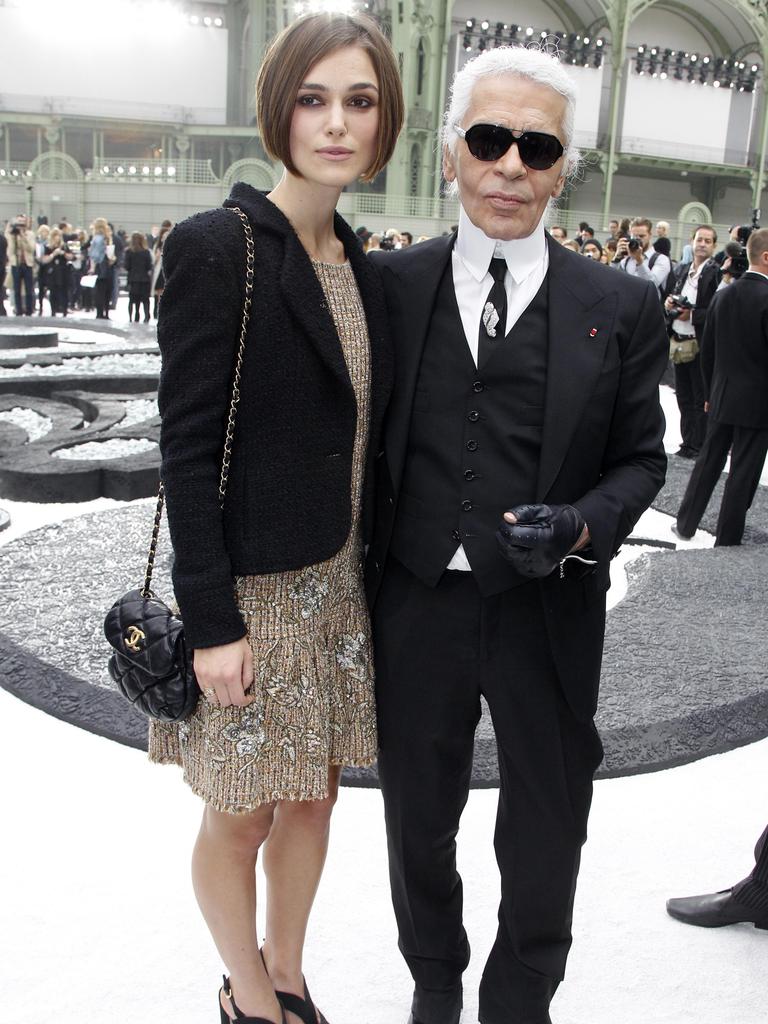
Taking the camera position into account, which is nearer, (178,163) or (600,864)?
(600,864)

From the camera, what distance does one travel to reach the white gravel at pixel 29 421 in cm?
753

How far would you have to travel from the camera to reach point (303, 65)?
155 cm

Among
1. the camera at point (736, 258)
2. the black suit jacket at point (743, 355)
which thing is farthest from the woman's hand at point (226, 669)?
the camera at point (736, 258)

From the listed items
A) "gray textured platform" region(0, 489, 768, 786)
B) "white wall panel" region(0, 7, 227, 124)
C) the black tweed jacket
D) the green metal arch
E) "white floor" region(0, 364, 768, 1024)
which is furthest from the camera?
"white wall panel" region(0, 7, 227, 124)

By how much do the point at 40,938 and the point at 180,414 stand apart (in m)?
1.35

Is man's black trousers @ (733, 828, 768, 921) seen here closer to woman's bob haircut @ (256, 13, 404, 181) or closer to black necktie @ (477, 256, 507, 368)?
black necktie @ (477, 256, 507, 368)

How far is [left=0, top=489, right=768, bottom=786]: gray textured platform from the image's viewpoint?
3.16 meters

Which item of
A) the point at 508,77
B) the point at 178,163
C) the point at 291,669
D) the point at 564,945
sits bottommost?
the point at 564,945

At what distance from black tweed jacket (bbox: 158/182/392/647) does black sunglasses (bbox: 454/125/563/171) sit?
1.11ft

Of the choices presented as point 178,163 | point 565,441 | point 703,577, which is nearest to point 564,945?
point 565,441

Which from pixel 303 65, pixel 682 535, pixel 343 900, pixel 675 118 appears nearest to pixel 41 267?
pixel 682 535

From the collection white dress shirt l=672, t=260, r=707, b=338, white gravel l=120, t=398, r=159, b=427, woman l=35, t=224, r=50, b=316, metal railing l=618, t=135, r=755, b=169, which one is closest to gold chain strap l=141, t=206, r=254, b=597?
white gravel l=120, t=398, r=159, b=427

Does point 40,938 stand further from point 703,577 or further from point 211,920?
point 703,577

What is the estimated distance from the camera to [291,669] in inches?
65.6
